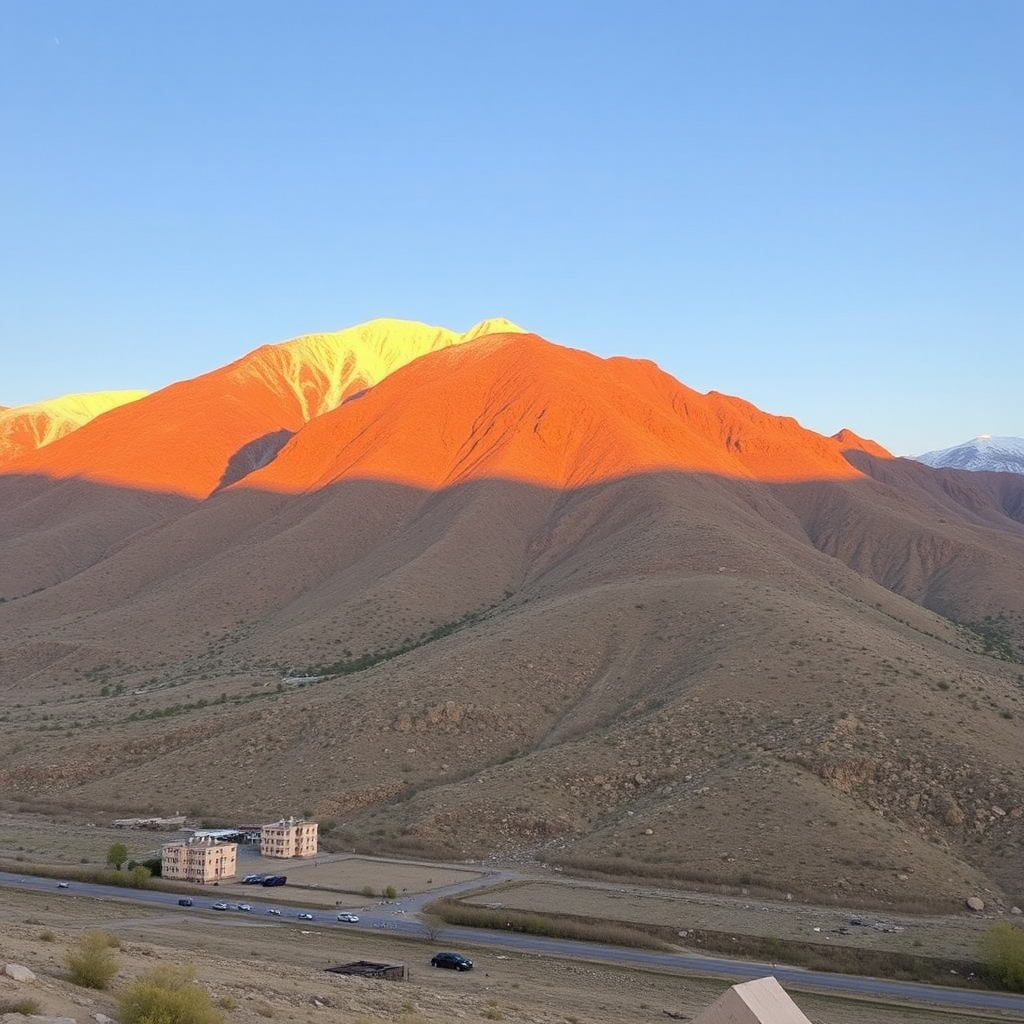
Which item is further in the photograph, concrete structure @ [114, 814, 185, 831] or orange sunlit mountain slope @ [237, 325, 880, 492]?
orange sunlit mountain slope @ [237, 325, 880, 492]

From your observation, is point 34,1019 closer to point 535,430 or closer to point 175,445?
point 535,430

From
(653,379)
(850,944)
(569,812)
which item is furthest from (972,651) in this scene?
(653,379)

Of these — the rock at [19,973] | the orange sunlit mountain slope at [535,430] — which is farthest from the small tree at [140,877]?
the orange sunlit mountain slope at [535,430]

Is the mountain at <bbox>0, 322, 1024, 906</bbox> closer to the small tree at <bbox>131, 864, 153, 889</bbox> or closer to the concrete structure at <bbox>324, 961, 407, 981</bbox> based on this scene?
the small tree at <bbox>131, 864, 153, 889</bbox>

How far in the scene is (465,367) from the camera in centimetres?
16038

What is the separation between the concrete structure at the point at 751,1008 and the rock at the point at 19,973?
433 inches

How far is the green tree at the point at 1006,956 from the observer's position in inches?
1590

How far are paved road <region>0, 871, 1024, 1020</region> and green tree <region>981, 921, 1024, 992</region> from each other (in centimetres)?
56

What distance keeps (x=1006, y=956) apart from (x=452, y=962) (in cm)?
1760

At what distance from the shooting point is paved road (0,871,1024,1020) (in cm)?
3947

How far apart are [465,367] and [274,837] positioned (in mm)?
106919

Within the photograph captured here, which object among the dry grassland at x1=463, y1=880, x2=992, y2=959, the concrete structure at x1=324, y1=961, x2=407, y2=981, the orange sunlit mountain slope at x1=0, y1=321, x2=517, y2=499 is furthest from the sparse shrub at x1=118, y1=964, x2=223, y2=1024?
the orange sunlit mountain slope at x1=0, y1=321, x2=517, y2=499

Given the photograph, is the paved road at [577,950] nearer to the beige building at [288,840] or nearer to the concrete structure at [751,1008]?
the beige building at [288,840]

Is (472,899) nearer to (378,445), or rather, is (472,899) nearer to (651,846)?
(651,846)
